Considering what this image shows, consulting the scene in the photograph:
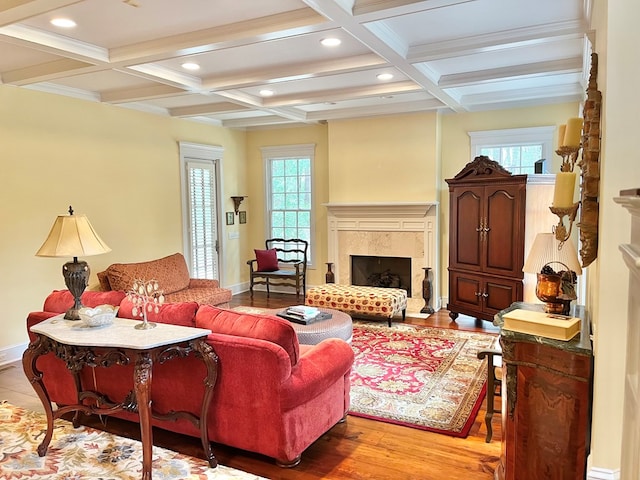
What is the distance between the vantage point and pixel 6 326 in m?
4.70

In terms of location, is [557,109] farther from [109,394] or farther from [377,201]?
[109,394]

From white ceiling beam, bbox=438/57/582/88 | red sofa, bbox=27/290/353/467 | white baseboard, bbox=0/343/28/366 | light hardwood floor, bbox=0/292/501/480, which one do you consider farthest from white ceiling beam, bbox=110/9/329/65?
white baseboard, bbox=0/343/28/366

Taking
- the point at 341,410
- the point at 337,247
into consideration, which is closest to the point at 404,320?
the point at 337,247

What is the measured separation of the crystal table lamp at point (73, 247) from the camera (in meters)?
2.96

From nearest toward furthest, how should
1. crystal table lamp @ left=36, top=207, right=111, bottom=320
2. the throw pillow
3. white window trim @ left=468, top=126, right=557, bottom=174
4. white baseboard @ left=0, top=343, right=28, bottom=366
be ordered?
crystal table lamp @ left=36, top=207, right=111, bottom=320 < white baseboard @ left=0, top=343, right=28, bottom=366 < white window trim @ left=468, top=126, right=557, bottom=174 < the throw pillow

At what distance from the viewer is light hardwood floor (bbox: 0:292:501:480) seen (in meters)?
2.70

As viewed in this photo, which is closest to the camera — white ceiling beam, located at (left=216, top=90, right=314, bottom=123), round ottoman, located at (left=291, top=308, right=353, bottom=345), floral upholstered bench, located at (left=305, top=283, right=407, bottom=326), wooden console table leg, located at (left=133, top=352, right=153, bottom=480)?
wooden console table leg, located at (left=133, top=352, right=153, bottom=480)

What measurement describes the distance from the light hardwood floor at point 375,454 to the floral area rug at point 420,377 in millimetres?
124

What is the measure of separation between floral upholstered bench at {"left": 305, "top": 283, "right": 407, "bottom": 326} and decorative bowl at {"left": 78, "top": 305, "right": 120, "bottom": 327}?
322 centimetres

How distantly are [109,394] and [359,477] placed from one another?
1.72 metres

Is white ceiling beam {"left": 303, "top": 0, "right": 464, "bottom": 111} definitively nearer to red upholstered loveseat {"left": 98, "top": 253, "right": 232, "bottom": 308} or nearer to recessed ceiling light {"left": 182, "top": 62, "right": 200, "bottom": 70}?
recessed ceiling light {"left": 182, "top": 62, "right": 200, "bottom": 70}

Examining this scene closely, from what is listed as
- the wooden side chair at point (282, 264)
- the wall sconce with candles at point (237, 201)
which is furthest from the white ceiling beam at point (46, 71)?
the wooden side chair at point (282, 264)

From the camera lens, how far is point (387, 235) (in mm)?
6840

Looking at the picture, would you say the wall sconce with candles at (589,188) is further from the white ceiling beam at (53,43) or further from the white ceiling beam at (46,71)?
the white ceiling beam at (46,71)
